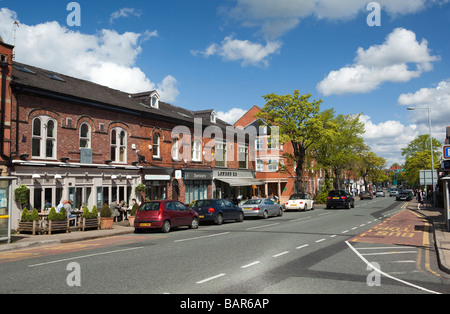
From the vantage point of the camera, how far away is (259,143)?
4653 cm

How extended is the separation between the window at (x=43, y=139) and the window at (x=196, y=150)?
→ 1315cm

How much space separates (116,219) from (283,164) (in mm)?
28339

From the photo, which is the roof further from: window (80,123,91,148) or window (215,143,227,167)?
window (215,143,227,167)

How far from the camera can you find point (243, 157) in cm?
4006

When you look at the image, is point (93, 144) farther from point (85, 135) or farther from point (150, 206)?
point (150, 206)

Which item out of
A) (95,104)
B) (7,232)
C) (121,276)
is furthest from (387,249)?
(95,104)

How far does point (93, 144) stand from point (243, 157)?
2056 cm

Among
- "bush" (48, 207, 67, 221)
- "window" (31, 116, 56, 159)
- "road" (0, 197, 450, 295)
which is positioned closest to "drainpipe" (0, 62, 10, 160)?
"window" (31, 116, 56, 159)

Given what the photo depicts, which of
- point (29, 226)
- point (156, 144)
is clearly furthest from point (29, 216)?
point (156, 144)

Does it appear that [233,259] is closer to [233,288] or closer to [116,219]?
[233,288]

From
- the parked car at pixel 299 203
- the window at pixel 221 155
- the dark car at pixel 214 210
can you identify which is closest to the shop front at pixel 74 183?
the dark car at pixel 214 210

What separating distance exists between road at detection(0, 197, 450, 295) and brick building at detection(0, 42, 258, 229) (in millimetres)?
6926

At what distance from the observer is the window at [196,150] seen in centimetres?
3147

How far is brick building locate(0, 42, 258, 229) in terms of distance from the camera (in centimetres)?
1830
